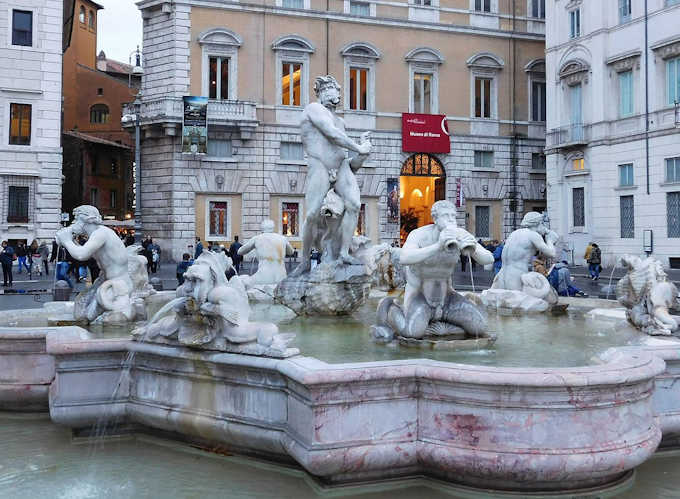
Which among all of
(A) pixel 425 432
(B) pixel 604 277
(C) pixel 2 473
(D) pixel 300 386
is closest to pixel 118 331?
(C) pixel 2 473

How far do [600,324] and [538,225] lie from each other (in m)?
1.49

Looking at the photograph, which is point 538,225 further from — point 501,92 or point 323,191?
point 501,92

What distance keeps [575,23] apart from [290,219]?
1456cm

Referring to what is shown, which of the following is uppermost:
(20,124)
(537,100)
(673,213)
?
(537,100)

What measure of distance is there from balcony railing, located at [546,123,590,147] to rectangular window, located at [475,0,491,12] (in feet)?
24.4

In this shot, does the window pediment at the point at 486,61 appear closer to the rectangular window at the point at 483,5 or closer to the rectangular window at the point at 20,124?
the rectangular window at the point at 483,5

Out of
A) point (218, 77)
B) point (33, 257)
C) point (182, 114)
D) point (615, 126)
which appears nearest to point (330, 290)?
point (33, 257)

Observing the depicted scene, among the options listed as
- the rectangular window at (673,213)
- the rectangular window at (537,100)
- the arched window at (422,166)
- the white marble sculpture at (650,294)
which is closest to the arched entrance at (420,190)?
the arched window at (422,166)

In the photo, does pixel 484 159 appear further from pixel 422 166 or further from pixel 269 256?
pixel 269 256

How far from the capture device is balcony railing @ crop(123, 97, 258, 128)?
92.8 ft

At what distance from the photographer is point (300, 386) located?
13.5 feet

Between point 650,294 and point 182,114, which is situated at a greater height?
point 182,114

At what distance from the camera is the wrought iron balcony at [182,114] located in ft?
92.7

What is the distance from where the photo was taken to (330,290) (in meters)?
7.57
